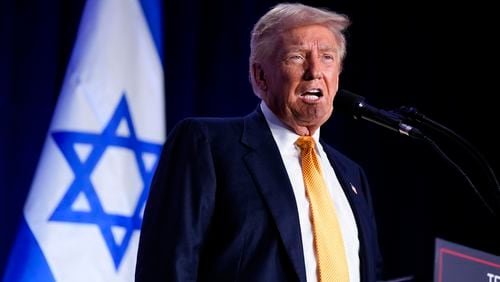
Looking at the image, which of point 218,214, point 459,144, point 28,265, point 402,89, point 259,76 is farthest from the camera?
point 402,89

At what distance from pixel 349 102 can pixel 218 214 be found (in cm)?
40

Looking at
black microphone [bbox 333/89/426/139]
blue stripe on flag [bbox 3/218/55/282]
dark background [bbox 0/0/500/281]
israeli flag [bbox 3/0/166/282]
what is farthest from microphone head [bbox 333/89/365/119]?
dark background [bbox 0/0/500/281]

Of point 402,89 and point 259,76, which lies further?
point 402,89

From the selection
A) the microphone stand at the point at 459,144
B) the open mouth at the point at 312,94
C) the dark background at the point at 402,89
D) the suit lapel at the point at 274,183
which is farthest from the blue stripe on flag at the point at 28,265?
the microphone stand at the point at 459,144

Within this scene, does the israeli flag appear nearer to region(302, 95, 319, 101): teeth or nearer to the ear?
the ear

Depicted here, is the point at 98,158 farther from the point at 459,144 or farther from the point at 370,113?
the point at 459,144

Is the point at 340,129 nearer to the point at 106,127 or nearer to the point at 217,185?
the point at 106,127

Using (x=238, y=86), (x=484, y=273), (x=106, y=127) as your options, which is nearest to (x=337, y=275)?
(x=484, y=273)

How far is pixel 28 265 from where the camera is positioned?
92.5 inches

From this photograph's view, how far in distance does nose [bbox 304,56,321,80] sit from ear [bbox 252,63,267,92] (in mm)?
Answer: 129

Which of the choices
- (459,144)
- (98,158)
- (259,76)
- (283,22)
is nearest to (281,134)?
(259,76)

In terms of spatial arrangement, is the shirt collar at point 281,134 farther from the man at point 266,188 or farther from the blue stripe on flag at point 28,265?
the blue stripe on flag at point 28,265

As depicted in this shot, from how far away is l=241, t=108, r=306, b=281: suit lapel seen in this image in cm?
163

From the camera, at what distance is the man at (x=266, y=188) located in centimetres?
161
